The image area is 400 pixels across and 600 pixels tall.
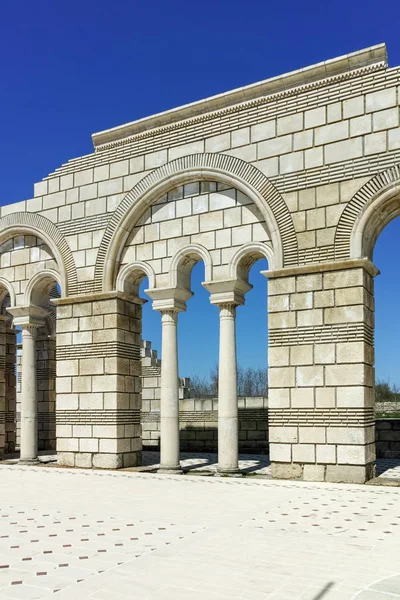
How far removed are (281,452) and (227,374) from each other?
75.7 inches

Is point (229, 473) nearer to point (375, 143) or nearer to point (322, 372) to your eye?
point (322, 372)

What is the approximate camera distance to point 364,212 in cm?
1175

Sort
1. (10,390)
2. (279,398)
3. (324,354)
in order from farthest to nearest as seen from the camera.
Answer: (10,390), (279,398), (324,354)

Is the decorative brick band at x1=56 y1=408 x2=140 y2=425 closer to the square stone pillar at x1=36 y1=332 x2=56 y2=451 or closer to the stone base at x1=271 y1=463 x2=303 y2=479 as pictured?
the stone base at x1=271 y1=463 x2=303 y2=479

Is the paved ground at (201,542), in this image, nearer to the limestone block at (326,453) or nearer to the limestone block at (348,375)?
the limestone block at (326,453)

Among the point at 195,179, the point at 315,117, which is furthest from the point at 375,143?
the point at 195,179

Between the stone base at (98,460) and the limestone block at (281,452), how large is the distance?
3751 millimetres

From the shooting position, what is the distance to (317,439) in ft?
38.5

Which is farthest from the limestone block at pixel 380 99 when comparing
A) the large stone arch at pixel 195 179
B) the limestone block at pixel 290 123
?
the large stone arch at pixel 195 179

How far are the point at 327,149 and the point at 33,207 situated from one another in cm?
785

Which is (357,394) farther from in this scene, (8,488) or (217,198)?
(8,488)

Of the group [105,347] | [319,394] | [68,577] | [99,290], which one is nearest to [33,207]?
[99,290]

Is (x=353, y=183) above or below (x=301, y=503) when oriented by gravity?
above

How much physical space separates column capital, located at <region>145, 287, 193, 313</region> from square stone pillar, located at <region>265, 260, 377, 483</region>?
93.0 inches
